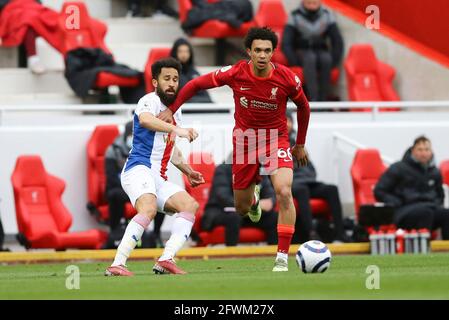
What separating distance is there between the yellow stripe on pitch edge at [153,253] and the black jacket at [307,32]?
13.6 feet

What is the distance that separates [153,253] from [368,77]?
18.9ft

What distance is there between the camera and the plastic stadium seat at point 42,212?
1977cm

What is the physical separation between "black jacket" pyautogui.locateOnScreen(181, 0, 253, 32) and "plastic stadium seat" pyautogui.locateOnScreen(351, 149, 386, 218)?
3.76 meters

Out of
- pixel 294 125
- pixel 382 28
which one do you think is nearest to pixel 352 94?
pixel 382 28

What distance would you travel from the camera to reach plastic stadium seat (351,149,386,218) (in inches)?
832

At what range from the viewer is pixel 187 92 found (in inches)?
581

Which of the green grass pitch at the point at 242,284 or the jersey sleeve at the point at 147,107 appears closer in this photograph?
the green grass pitch at the point at 242,284

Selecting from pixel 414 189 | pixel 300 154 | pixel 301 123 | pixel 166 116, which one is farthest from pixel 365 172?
pixel 166 116

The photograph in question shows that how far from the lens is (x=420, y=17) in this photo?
24062 mm

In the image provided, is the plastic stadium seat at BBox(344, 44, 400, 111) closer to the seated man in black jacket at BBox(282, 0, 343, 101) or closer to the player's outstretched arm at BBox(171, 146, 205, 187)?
the seated man in black jacket at BBox(282, 0, 343, 101)

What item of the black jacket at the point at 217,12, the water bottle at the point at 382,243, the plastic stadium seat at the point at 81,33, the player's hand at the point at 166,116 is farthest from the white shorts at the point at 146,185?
the black jacket at the point at 217,12

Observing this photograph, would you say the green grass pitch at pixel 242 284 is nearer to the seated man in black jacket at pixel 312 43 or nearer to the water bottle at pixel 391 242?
the water bottle at pixel 391 242

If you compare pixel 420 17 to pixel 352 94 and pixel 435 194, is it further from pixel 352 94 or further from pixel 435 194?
pixel 435 194

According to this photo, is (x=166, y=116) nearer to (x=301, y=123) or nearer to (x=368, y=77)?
(x=301, y=123)
